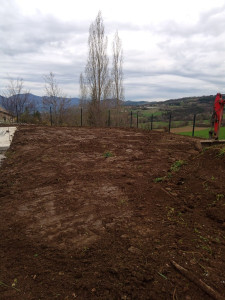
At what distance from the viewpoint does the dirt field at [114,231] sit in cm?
170

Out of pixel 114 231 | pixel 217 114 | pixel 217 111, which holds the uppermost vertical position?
pixel 217 111

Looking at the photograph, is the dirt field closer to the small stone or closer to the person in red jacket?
the small stone

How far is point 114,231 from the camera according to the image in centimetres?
241

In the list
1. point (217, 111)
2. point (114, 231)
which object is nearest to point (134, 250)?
point (114, 231)

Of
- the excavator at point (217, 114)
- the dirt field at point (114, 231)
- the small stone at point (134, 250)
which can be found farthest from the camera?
the excavator at point (217, 114)

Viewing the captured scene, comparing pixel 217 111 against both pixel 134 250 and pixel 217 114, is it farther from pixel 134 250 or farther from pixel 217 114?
pixel 134 250

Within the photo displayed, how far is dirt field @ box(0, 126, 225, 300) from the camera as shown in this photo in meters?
1.70

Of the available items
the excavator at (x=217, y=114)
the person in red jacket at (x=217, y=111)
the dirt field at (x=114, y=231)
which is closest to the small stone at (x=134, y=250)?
the dirt field at (x=114, y=231)

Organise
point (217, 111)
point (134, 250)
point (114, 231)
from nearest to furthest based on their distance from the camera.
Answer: point (134, 250)
point (114, 231)
point (217, 111)

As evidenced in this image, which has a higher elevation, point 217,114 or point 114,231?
point 217,114

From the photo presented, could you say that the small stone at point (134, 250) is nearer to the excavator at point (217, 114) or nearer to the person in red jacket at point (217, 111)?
the excavator at point (217, 114)

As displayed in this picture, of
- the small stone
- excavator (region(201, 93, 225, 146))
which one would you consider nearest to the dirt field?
the small stone

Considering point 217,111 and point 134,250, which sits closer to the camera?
point 134,250

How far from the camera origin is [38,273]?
1.88m
